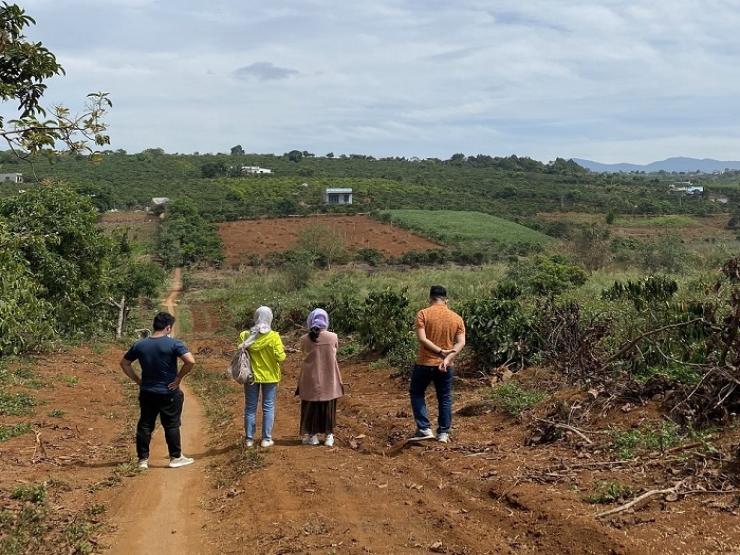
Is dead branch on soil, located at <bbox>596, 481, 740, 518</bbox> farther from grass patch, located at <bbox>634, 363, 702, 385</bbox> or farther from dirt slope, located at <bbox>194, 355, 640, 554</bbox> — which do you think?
grass patch, located at <bbox>634, 363, 702, 385</bbox>

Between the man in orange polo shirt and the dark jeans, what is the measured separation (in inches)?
100

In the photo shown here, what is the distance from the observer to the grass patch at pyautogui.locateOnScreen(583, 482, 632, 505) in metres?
5.26

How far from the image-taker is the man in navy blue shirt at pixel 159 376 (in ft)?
22.8

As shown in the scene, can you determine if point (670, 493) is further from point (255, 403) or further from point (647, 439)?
point (255, 403)

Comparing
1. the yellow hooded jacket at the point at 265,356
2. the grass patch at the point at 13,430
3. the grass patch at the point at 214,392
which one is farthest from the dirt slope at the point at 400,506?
the grass patch at the point at 214,392

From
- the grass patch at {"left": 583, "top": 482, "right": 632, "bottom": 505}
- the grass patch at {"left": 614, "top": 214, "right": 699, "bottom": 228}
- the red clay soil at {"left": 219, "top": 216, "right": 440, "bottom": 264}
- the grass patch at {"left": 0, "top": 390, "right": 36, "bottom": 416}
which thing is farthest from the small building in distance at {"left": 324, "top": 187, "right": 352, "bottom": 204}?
the grass patch at {"left": 583, "top": 482, "right": 632, "bottom": 505}

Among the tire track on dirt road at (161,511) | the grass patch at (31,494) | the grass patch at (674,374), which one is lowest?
the tire track on dirt road at (161,511)

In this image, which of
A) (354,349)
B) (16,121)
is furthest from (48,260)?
(16,121)

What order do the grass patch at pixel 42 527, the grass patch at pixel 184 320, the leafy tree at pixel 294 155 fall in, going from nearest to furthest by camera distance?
1. the grass patch at pixel 42 527
2. the grass patch at pixel 184 320
3. the leafy tree at pixel 294 155

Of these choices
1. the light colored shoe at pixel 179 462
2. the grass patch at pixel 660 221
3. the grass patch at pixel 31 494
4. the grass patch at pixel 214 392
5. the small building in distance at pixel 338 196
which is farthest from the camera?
the small building in distance at pixel 338 196

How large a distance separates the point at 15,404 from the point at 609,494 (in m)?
8.52

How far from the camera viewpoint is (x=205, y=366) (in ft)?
58.7

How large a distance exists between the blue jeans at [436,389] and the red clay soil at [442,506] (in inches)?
9.7

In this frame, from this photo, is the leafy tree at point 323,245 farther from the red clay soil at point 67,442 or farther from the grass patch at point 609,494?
the grass patch at point 609,494
